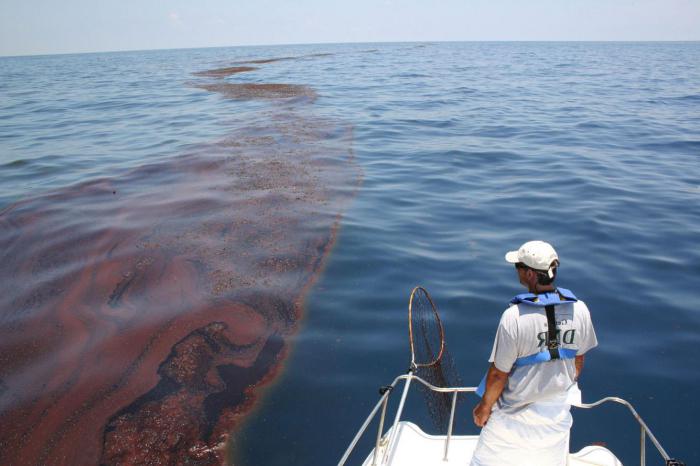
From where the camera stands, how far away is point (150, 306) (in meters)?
7.52

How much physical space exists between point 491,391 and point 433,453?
1.15 m

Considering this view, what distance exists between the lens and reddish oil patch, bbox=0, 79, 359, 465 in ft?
17.6

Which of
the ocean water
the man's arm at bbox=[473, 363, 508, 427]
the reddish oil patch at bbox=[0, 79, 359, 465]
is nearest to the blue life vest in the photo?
the man's arm at bbox=[473, 363, 508, 427]

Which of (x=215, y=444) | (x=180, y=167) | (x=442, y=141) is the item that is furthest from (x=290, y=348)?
(x=442, y=141)

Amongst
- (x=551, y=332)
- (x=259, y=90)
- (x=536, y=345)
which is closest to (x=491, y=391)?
(x=536, y=345)

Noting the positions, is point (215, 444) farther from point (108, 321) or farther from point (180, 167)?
point (180, 167)

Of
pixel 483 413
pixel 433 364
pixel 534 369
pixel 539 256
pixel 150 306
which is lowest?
pixel 150 306

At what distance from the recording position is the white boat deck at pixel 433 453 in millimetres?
4215

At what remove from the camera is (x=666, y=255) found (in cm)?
898

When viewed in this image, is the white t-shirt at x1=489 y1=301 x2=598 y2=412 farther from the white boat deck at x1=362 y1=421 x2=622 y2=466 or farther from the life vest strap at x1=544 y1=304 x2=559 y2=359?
the white boat deck at x1=362 y1=421 x2=622 y2=466

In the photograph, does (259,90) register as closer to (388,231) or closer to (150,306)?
(388,231)

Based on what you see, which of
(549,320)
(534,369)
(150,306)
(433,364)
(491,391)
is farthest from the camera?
(150,306)

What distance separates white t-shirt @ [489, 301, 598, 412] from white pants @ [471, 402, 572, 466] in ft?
0.32

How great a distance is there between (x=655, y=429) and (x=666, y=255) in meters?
4.88
